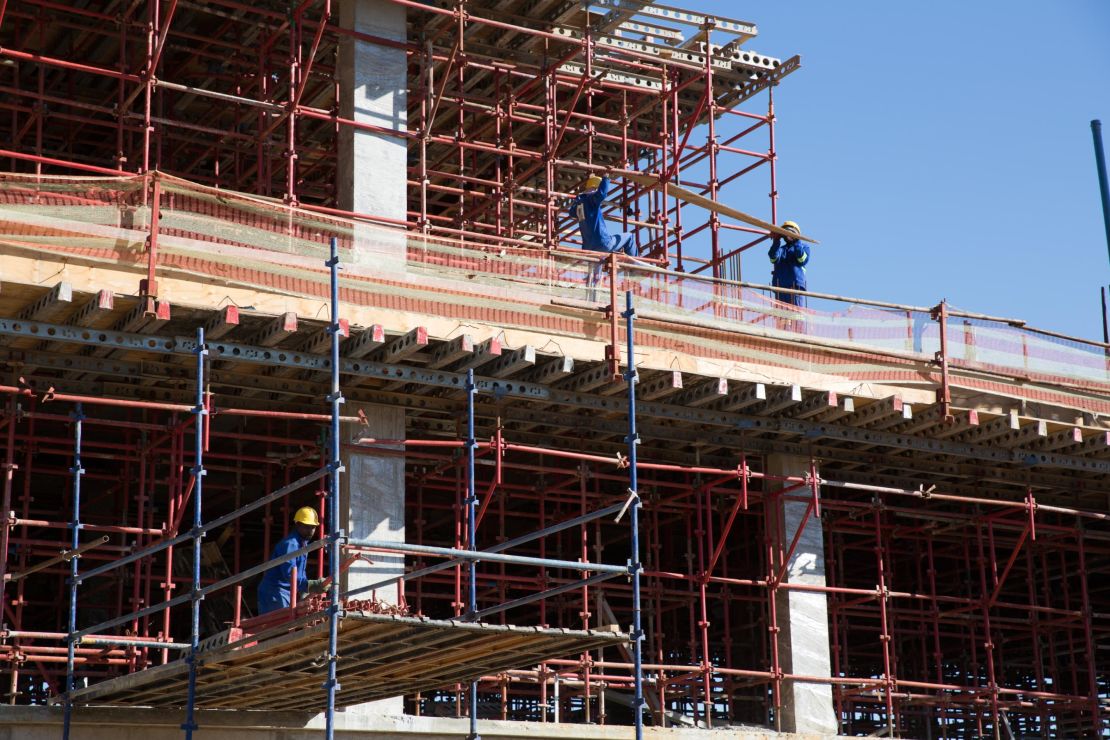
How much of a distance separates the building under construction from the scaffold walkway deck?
2.7 inches

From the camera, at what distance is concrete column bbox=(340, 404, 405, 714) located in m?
20.5

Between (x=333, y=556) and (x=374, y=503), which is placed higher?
(x=374, y=503)

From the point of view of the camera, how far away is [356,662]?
16.4 metres

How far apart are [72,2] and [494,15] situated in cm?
650

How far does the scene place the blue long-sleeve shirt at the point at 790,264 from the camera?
27047 millimetres

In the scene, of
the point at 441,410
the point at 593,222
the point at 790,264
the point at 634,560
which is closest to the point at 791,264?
the point at 790,264

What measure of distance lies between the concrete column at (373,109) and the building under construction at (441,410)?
56mm

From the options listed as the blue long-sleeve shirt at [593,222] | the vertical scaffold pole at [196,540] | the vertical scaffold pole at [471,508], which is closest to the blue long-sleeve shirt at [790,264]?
the blue long-sleeve shirt at [593,222]

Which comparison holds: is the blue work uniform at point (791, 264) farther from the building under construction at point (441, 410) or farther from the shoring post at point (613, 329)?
the shoring post at point (613, 329)

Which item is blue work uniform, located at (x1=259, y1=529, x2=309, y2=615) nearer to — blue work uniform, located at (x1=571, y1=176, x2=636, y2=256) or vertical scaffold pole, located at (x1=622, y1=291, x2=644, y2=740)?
vertical scaffold pole, located at (x1=622, y1=291, x2=644, y2=740)

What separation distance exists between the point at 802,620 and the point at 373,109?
29.9 feet

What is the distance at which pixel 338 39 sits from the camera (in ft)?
86.0

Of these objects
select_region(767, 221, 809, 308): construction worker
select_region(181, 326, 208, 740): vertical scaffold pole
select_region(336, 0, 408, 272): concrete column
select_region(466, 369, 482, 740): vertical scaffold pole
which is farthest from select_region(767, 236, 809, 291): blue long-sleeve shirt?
select_region(181, 326, 208, 740): vertical scaffold pole

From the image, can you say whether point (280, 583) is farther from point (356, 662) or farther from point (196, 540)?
point (356, 662)
